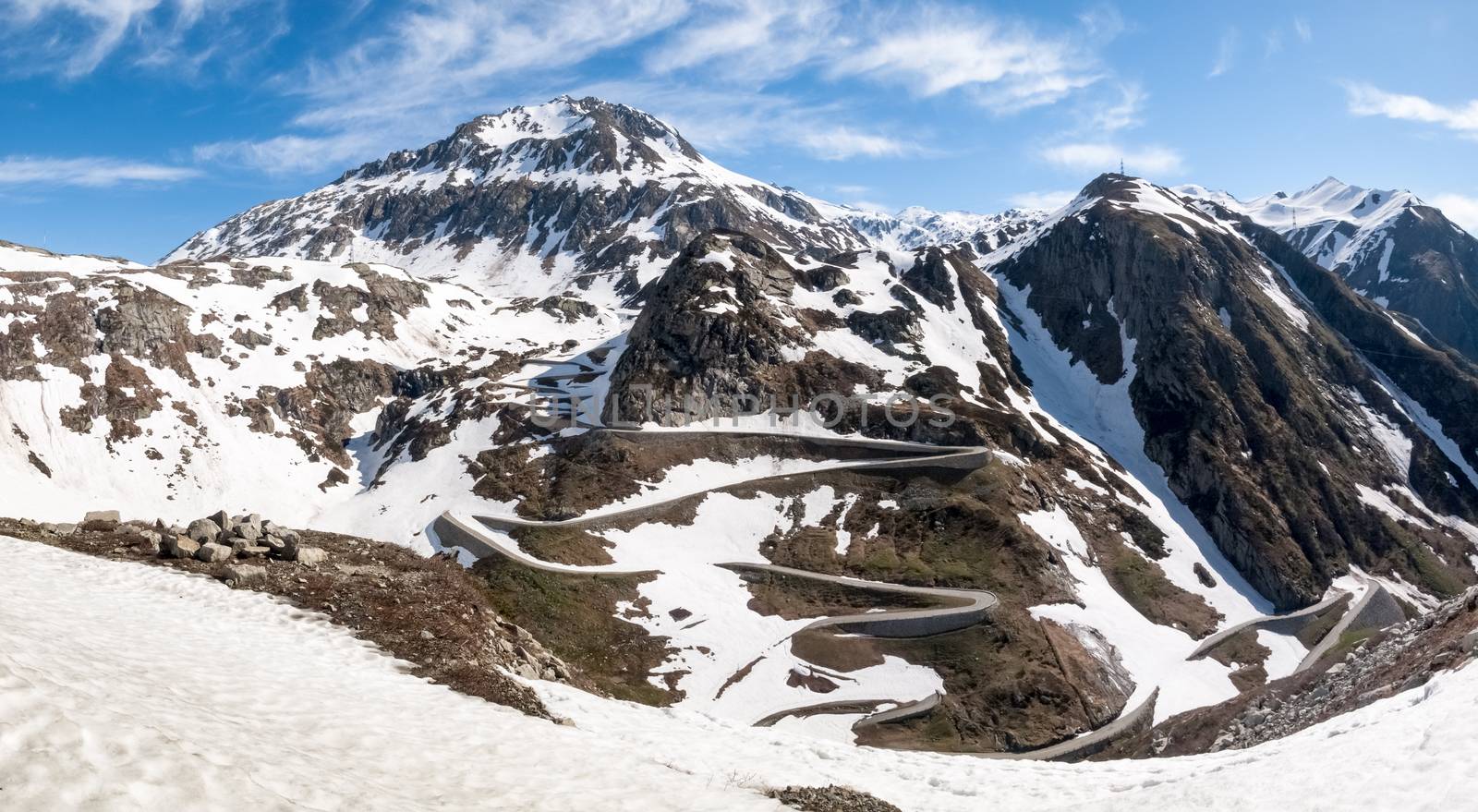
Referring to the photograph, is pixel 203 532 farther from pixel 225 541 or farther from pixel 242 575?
pixel 242 575

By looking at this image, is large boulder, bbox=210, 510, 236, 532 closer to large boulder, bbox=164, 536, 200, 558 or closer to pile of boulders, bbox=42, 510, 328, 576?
pile of boulders, bbox=42, 510, 328, 576

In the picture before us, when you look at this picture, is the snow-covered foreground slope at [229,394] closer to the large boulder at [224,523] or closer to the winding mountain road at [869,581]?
the winding mountain road at [869,581]

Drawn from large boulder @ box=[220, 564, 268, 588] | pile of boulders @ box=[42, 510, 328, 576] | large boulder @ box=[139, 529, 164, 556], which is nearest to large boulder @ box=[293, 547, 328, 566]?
pile of boulders @ box=[42, 510, 328, 576]

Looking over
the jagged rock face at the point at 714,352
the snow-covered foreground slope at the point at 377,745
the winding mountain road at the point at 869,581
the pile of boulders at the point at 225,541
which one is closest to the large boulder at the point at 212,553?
the pile of boulders at the point at 225,541

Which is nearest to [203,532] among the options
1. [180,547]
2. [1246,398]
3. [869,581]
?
[180,547]

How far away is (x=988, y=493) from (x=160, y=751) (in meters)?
76.3

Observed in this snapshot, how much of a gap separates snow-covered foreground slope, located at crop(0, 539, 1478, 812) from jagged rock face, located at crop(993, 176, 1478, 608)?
93.6 metres

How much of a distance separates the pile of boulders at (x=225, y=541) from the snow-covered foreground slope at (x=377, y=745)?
144 cm

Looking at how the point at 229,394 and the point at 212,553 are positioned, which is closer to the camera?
the point at 212,553

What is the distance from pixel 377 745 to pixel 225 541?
15.4m

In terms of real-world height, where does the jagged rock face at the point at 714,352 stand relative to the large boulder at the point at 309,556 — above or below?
above

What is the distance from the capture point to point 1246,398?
119 meters

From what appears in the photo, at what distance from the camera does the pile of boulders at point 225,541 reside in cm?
2052

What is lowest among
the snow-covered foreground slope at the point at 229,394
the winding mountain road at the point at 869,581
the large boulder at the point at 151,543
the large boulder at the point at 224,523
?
the winding mountain road at the point at 869,581
